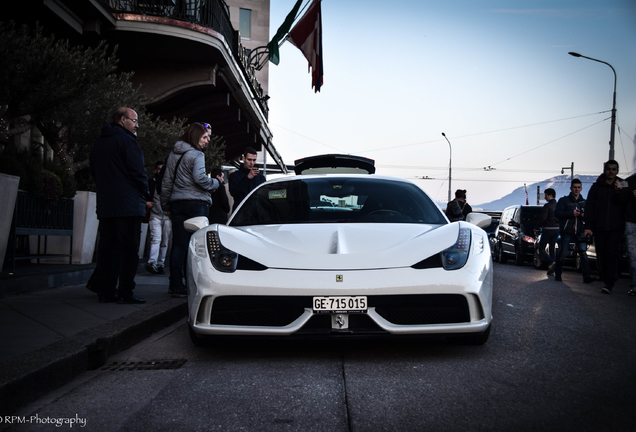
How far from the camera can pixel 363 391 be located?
10.6 feet

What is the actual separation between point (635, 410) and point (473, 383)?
31.8 inches

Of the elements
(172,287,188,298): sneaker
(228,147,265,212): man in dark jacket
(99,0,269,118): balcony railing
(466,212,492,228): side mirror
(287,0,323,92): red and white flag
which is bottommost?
(172,287,188,298): sneaker

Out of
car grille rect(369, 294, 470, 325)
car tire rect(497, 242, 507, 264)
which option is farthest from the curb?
car tire rect(497, 242, 507, 264)

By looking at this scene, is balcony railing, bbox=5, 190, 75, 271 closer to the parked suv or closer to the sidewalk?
the sidewalk

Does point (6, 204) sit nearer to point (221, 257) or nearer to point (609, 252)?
point (221, 257)

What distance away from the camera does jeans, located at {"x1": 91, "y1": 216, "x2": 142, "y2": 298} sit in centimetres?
601

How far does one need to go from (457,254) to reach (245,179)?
191 inches

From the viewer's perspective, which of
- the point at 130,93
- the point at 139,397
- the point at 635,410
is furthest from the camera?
the point at 130,93

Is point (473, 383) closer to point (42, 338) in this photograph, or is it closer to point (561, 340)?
point (561, 340)

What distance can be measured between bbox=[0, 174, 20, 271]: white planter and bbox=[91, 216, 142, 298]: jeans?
1.59 meters

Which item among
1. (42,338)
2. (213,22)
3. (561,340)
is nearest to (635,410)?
(561,340)

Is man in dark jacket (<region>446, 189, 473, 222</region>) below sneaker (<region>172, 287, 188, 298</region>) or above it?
above

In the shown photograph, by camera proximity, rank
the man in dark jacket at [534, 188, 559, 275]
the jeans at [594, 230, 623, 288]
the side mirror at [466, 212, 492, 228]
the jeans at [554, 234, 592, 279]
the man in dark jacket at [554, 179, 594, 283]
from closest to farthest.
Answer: the side mirror at [466, 212, 492, 228]
the jeans at [594, 230, 623, 288]
the man in dark jacket at [554, 179, 594, 283]
the jeans at [554, 234, 592, 279]
the man in dark jacket at [534, 188, 559, 275]

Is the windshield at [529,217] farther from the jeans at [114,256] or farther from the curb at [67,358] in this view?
the curb at [67,358]
